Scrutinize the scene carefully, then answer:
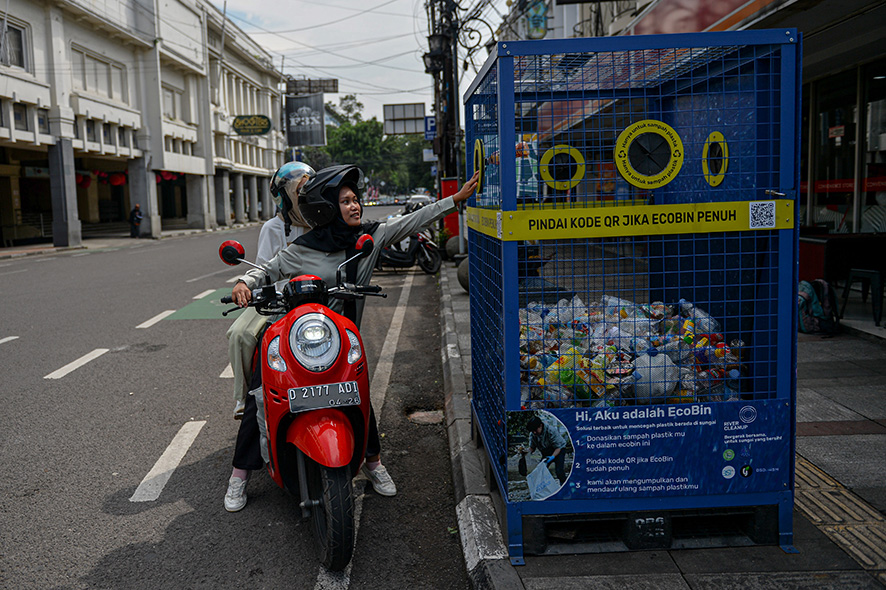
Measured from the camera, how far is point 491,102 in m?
3.18

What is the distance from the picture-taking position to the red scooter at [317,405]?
119 inches

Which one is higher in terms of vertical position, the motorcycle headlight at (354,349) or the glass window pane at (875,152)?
the glass window pane at (875,152)

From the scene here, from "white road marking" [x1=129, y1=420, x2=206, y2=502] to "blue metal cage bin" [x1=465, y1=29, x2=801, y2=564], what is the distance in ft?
6.83

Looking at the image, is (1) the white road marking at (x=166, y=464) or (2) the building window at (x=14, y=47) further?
(2) the building window at (x=14, y=47)

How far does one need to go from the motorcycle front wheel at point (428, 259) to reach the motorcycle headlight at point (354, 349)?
35.9 feet

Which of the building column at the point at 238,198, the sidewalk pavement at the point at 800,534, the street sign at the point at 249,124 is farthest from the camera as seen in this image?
the building column at the point at 238,198

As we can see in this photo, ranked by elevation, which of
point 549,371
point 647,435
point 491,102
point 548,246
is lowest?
point 647,435

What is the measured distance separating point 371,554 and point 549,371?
3.91 ft

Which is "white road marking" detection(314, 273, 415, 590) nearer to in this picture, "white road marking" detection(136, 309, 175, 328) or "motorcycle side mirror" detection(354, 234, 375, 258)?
"motorcycle side mirror" detection(354, 234, 375, 258)

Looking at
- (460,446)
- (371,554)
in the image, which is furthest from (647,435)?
(460,446)

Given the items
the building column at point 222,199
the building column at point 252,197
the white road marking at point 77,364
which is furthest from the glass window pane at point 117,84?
the white road marking at point 77,364

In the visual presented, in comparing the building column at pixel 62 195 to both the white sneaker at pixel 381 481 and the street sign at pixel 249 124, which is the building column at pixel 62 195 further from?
the white sneaker at pixel 381 481

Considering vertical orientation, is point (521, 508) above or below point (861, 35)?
below

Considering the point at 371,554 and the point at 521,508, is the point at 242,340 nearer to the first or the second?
the point at 371,554
